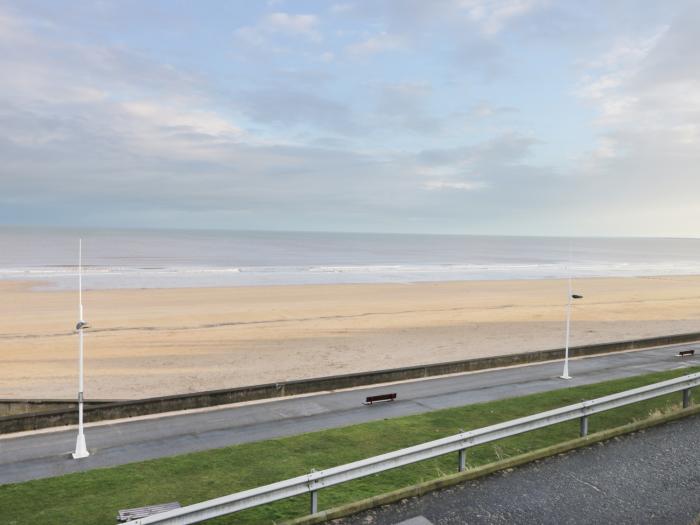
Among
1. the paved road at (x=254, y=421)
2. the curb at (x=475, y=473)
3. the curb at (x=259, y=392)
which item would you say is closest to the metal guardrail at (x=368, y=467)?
the curb at (x=475, y=473)

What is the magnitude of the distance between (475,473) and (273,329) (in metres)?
21.0

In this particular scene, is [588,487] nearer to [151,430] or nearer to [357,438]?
[357,438]

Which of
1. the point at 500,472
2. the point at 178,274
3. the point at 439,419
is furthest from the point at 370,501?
the point at 178,274

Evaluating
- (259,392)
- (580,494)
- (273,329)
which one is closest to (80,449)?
(259,392)

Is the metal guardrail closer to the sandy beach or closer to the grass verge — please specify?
the grass verge

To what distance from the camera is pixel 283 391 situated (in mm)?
13648

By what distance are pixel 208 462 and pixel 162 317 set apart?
2384cm

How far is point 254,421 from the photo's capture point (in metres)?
11.6

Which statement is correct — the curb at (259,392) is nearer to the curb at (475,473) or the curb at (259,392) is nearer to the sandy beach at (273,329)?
the sandy beach at (273,329)

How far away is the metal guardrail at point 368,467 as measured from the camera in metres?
5.86

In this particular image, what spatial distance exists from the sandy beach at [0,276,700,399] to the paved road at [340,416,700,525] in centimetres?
1096

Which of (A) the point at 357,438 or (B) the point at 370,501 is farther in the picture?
(A) the point at 357,438

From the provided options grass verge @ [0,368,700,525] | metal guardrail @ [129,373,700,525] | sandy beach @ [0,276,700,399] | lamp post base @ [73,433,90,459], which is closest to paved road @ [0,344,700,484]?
lamp post base @ [73,433,90,459]

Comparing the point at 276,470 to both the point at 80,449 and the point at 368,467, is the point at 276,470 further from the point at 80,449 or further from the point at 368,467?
the point at 80,449
